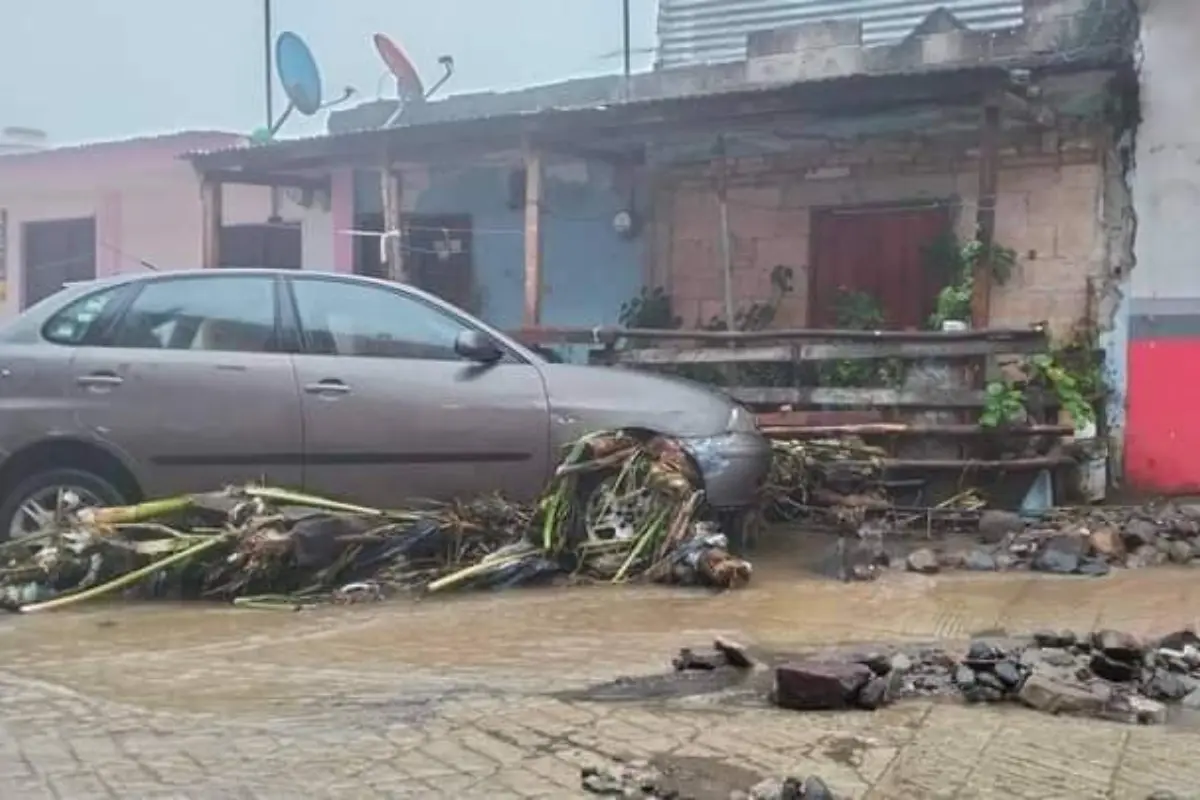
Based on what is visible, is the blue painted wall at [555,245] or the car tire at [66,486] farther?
the blue painted wall at [555,245]

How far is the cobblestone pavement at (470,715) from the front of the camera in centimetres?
360

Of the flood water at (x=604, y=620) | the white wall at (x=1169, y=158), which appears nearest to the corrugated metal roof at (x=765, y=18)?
the white wall at (x=1169, y=158)

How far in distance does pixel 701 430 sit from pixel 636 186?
5.66 m

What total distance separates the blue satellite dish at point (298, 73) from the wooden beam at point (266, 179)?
1.31 metres

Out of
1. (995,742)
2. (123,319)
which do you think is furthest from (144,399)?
(995,742)

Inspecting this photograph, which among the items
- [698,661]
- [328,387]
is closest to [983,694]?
[698,661]

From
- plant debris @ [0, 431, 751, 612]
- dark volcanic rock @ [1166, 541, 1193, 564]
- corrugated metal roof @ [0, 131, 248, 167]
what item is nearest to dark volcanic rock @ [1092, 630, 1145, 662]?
plant debris @ [0, 431, 751, 612]

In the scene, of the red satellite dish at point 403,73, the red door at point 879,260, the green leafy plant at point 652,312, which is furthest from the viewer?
the red satellite dish at point 403,73

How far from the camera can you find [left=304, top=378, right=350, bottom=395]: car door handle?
23.2 feet

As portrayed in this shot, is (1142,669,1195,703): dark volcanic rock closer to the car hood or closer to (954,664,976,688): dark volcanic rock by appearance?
(954,664,976,688): dark volcanic rock

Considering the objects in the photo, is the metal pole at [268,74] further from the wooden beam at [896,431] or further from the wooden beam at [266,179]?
the wooden beam at [896,431]

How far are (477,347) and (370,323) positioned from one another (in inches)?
24.0

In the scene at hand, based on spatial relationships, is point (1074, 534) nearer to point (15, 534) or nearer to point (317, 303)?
point (317, 303)

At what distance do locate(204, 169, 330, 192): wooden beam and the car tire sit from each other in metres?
6.87
